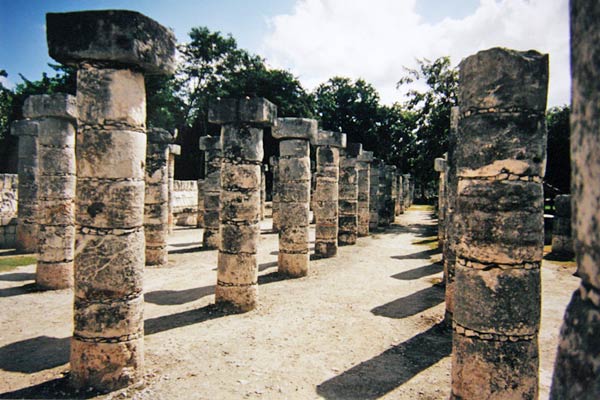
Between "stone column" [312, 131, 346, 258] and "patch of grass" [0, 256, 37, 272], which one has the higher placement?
"stone column" [312, 131, 346, 258]

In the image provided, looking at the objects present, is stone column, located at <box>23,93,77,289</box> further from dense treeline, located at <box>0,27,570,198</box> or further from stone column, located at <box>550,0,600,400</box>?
dense treeline, located at <box>0,27,570,198</box>

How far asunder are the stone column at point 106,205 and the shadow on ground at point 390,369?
102 inches

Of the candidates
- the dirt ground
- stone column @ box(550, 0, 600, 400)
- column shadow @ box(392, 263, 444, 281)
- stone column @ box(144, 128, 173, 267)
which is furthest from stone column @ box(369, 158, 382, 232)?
stone column @ box(550, 0, 600, 400)

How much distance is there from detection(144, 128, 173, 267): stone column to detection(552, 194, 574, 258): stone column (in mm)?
13074

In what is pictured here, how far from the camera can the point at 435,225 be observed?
24.6 meters

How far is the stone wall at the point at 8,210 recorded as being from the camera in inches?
516

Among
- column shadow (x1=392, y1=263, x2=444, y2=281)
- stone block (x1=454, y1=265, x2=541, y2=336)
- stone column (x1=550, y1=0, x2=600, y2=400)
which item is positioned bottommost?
column shadow (x1=392, y1=263, x2=444, y2=281)

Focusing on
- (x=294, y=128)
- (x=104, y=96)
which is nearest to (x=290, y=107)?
(x=294, y=128)

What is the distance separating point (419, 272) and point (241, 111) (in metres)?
7.22

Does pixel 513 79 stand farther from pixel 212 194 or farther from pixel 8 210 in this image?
pixel 8 210

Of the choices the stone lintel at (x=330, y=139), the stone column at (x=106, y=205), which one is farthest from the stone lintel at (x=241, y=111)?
the stone lintel at (x=330, y=139)

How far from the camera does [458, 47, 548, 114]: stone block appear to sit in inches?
166

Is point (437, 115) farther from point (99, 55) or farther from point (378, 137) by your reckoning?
point (99, 55)

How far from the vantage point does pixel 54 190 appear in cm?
900
